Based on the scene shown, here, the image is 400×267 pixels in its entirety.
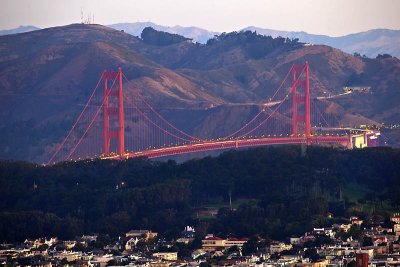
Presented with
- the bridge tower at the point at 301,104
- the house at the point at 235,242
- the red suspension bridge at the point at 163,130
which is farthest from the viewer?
the bridge tower at the point at 301,104

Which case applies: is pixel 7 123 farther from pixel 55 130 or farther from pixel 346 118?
pixel 346 118

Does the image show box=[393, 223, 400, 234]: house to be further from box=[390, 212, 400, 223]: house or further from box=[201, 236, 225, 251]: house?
box=[201, 236, 225, 251]: house

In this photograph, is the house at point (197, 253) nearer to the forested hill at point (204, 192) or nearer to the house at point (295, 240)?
the house at point (295, 240)

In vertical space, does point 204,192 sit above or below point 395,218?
above

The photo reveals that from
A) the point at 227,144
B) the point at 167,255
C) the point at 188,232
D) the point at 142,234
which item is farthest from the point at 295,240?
the point at 227,144

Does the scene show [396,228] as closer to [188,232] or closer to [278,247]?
[278,247]

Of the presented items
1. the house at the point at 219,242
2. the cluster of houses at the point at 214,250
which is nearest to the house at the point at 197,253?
the cluster of houses at the point at 214,250

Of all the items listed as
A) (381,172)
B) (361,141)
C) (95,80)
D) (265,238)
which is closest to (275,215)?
(265,238)
